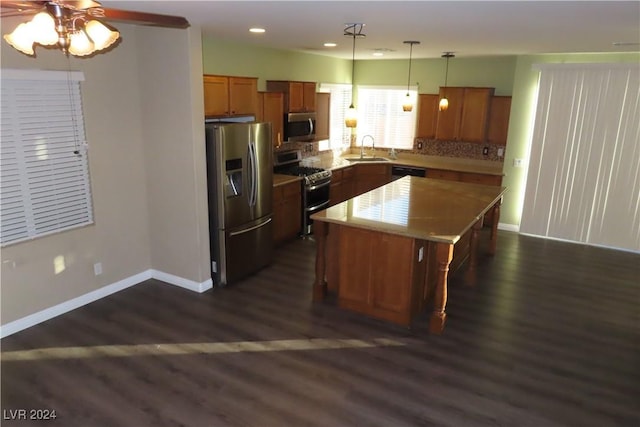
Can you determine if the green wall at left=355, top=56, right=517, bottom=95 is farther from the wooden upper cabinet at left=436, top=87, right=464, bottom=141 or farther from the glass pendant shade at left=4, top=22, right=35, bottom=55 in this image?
the glass pendant shade at left=4, top=22, right=35, bottom=55

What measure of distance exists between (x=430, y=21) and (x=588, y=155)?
4.22 m

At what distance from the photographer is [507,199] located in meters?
7.45

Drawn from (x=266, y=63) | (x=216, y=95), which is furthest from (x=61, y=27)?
(x=266, y=63)

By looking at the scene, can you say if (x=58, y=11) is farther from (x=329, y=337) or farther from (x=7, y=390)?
(x=329, y=337)

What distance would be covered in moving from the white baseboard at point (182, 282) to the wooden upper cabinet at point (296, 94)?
2939mm

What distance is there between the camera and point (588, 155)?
6.66 m

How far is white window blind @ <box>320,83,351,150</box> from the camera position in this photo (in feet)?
27.5

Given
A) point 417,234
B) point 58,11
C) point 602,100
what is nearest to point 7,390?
point 58,11

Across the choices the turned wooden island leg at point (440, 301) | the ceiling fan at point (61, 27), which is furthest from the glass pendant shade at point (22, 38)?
the turned wooden island leg at point (440, 301)

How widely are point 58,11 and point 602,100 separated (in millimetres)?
6872

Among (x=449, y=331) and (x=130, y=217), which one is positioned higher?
(x=130, y=217)

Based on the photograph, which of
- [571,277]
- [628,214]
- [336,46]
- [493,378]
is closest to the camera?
[493,378]

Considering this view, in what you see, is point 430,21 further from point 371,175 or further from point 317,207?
point 371,175

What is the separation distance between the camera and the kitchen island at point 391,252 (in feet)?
13.6
